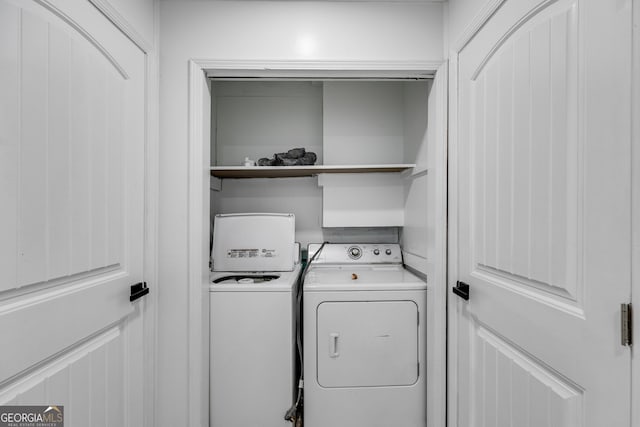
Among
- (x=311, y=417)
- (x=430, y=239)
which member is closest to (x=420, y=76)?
(x=430, y=239)

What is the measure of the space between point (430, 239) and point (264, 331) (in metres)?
1.05

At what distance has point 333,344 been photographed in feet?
5.46

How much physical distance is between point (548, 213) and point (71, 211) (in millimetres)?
1524

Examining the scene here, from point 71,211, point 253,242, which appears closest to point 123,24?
point 71,211

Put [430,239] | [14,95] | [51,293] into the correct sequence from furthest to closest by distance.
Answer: [430,239], [51,293], [14,95]

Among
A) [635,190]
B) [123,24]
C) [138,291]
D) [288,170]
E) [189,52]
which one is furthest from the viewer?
[288,170]

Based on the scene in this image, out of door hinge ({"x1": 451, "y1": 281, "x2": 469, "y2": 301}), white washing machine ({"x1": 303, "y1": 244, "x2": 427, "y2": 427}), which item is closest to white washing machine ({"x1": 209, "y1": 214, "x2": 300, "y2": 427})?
white washing machine ({"x1": 303, "y1": 244, "x2": 427, "y2": 427})

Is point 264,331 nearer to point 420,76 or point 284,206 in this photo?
point 284,206

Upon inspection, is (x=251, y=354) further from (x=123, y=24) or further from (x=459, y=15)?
(x=459, y=15)

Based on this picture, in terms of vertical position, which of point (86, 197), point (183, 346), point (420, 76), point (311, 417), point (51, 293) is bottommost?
point (311, 417)

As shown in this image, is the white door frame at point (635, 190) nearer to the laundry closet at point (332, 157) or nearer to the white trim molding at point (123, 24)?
the laundry closet at point (332, 157)

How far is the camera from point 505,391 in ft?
3.58

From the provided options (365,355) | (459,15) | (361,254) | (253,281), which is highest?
(459,15)

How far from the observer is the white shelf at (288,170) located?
1.93 meters
